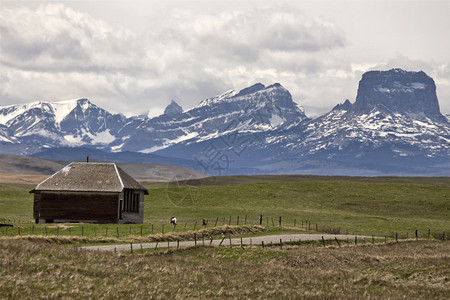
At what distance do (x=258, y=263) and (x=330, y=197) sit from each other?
7734cm

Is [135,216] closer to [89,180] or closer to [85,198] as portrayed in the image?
[85,198]

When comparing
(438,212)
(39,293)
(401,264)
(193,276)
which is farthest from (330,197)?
(39,293)

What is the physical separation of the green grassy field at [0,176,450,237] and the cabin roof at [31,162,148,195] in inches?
229

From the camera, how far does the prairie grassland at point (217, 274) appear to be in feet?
84.0

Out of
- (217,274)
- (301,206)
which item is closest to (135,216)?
(301,206)

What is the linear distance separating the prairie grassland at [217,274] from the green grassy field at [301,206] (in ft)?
79.5

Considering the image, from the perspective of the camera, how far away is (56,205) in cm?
7875

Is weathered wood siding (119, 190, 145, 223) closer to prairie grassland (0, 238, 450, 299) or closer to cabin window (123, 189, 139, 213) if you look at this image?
cabin window (123, 189, 139, 213)

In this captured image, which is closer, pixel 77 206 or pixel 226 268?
pixel 226 268

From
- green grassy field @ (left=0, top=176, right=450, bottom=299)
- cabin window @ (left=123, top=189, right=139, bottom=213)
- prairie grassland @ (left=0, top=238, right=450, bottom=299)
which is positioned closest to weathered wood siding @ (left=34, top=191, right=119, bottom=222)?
cabin window @ (left=123, top=189, right=139, bottom=213)

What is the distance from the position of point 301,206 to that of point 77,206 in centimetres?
4045

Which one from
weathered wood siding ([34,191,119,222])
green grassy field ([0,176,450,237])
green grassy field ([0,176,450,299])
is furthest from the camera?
Answer: green grassy field ([0,176,450,237])

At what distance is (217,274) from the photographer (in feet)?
108

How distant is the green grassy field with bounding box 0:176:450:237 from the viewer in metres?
79.3
